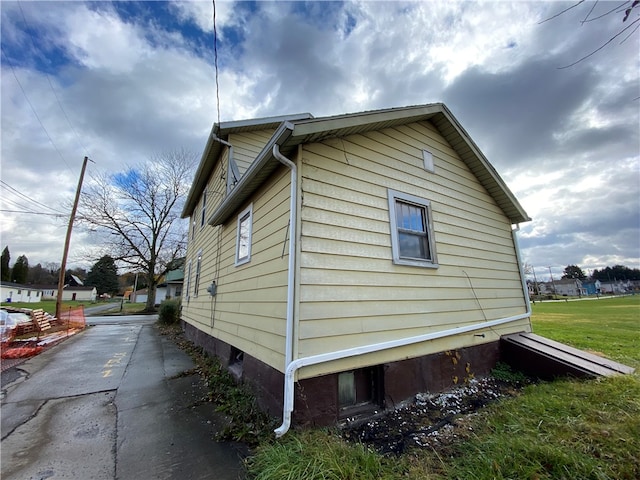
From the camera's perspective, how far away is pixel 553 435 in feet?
8.84

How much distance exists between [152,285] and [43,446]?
82.2 ft

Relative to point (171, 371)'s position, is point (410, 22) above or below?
above

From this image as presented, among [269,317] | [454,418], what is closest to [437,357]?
Answer: [454,418]

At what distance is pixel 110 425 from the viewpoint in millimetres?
3568

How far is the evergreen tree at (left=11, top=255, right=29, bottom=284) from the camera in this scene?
5159 cm

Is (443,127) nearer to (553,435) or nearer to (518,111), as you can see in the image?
(518,111)

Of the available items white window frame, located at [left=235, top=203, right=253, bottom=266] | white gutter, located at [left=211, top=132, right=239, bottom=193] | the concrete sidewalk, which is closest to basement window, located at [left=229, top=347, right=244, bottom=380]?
the concrete sidewalk

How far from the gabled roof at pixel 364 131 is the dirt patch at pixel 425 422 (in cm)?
376

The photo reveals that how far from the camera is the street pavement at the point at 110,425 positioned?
266 centimetres

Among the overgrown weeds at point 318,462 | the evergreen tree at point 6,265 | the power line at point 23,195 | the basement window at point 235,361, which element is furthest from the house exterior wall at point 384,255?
the evergreen tree at point 6,265

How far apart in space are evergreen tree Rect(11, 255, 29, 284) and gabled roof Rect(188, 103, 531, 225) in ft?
233

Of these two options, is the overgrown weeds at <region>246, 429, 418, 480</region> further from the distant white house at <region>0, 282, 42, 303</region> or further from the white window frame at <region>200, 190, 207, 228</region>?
the distant white house at <region>0, 282, 42, 303</region>

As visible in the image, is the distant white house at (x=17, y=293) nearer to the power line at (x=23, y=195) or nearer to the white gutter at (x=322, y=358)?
the power line at (x=23, y=195)

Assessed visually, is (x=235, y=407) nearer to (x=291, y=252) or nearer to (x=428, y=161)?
(x=291, y=252)
